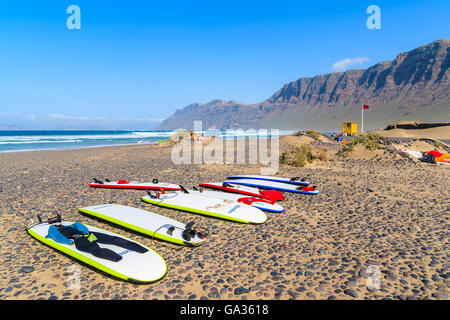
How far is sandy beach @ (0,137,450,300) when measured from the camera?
11.4 ft

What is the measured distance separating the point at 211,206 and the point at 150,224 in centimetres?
175

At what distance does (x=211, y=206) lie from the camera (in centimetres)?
666

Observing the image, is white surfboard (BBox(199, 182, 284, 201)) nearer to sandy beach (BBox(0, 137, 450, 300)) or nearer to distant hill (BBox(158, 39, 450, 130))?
sandy beach (BBox(0, 137, 450, 300))

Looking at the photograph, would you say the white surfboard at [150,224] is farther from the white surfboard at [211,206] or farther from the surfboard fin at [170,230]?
the white surfboard at [211,206]

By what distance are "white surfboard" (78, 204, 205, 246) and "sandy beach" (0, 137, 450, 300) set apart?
156 millimetres

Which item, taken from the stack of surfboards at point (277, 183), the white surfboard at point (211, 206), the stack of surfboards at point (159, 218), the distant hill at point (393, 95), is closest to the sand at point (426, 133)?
the stack of surfboards at point (277, 183)

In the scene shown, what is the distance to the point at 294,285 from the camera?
11.7 feet

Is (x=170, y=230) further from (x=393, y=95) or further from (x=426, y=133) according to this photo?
(x=393, y=95)

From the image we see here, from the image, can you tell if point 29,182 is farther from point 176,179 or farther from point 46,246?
point 46,246

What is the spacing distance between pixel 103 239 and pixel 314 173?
9.99 metres

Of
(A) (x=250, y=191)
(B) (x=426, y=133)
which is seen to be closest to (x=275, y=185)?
(A) (x=250, y=191)

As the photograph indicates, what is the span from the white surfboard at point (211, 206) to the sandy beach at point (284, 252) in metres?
0.18

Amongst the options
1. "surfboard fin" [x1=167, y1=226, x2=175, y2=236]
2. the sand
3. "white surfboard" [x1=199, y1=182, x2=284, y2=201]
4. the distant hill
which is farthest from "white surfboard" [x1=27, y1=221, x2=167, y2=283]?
the distant hill

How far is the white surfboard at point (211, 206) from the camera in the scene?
6.00 m
